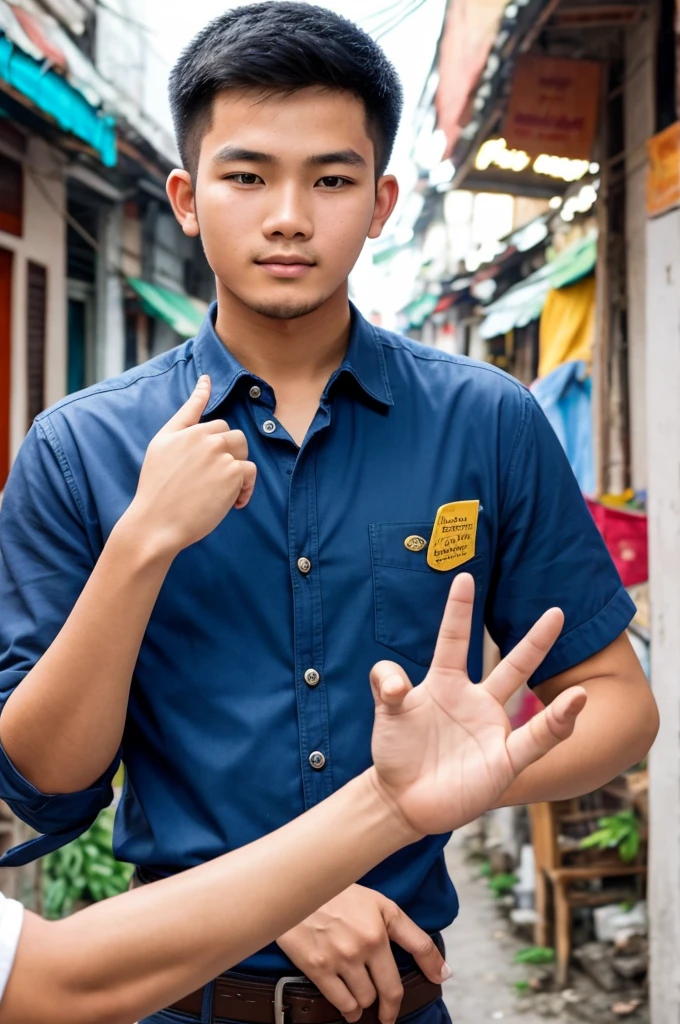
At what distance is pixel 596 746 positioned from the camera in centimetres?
153

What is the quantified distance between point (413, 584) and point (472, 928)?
4.01 meters

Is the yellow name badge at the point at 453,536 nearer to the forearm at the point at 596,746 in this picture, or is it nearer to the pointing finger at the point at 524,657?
the forearm at the point at 596,746

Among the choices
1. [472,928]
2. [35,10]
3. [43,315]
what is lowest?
[472,928]

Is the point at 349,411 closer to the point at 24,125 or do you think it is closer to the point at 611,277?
the point at 24,125

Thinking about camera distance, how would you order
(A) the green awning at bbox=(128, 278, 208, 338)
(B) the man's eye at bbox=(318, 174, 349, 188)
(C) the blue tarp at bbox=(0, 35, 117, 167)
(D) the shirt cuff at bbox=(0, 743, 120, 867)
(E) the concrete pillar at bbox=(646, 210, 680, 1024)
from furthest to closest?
(A) the green awning at bbox=(128, 278, 208, 338) < (C) the blue tarp at bbox=(0, 35, 117, 167) < (E) the concrete pillar at bbox=(646, 210, 680, 1024) < (B) the man's eye at bbox=(318, 174, 349, 188) < (D) the shirt cuff at bbox=(0, 743, 120, 867)

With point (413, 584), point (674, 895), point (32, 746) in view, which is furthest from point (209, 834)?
point (674, 895)

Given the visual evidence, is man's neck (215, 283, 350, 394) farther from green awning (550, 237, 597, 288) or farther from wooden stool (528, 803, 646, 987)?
green awning (550, 237, 597, 288)

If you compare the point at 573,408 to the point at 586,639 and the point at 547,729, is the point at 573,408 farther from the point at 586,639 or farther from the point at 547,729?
the point at 547,729

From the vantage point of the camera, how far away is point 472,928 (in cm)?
514

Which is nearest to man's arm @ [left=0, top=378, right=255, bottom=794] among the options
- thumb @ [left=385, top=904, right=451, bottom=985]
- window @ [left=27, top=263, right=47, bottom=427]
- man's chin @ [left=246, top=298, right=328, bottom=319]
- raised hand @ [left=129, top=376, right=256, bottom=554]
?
raised hand @ [left=129, top=376, right=256, bottom=554]

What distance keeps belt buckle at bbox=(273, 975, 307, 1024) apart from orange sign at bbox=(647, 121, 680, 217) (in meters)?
2.61

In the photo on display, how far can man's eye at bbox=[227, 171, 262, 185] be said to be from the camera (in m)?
1.52

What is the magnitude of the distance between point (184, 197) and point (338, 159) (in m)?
0.28

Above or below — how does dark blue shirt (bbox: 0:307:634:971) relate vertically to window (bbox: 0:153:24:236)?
below
